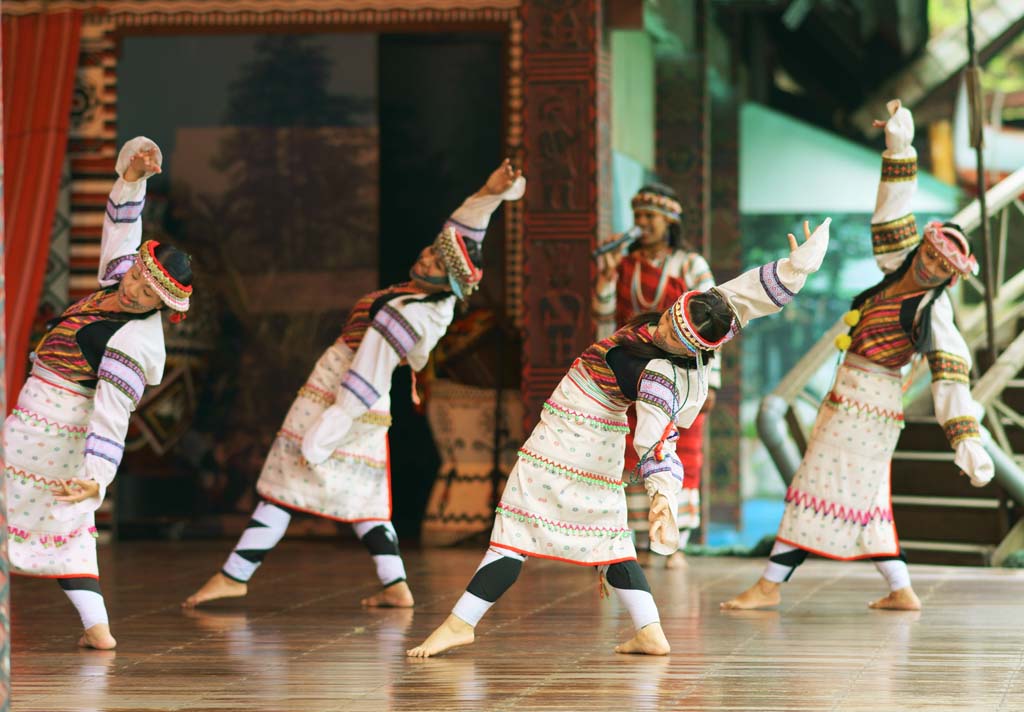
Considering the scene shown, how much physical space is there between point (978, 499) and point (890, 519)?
216cm

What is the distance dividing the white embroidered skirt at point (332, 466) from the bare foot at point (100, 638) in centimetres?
116

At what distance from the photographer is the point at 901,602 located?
19.6 ft

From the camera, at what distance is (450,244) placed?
19.3 feet

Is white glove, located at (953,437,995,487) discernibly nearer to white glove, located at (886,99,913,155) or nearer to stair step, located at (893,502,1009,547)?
white glove, located at (886,99,913,155)

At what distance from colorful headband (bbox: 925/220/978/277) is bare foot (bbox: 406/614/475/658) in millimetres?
2163

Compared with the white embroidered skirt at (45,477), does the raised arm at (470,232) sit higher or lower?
higher

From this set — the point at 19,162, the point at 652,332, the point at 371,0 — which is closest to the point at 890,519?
the point at 652,332

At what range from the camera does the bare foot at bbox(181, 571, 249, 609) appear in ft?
19.9

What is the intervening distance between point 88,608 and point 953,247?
3174mm

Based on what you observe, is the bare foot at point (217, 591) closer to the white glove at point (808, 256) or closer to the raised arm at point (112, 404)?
the raised arm at point (112, 404)

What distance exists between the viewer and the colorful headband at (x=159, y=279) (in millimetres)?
4930

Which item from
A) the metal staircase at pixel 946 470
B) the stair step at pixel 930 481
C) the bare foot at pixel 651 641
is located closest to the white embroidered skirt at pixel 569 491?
the bare foot at pixel 651 641

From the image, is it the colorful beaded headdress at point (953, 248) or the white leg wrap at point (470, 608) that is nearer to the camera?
the white leg wrap at point (470, 608)

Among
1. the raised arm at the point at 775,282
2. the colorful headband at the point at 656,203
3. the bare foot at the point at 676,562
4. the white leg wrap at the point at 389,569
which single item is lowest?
the bare foot at the point at 676,562
